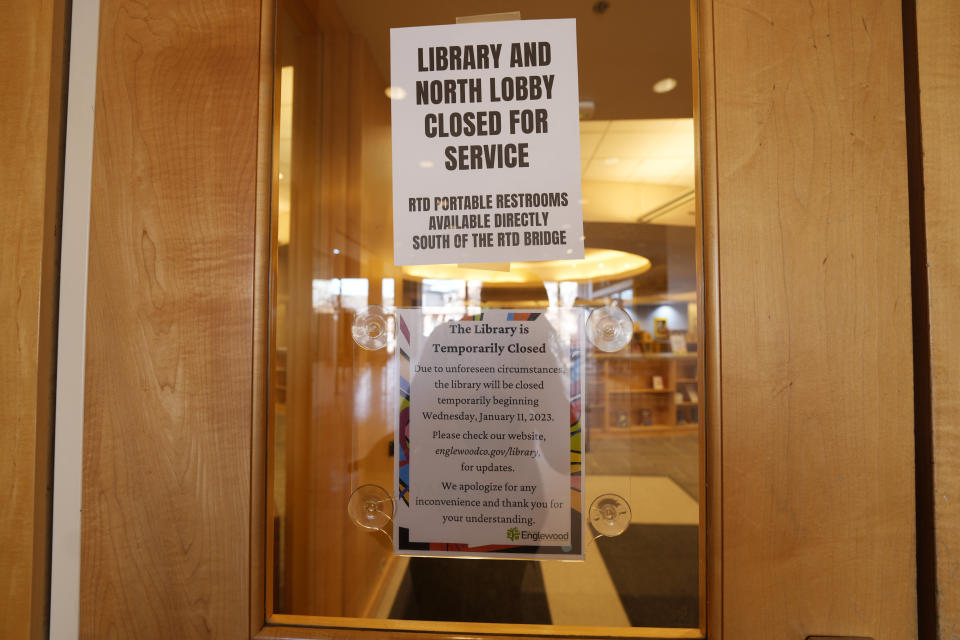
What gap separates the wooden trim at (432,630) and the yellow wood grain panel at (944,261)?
13.4 inches

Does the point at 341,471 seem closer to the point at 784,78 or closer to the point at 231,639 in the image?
the point at 231,639

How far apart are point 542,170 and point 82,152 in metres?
0.72

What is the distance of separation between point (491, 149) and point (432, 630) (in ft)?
2.36

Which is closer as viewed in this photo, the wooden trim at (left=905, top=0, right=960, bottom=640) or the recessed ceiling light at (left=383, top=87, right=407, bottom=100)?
the wooden trim at (left=905, top=0, right=960, bottom=640)

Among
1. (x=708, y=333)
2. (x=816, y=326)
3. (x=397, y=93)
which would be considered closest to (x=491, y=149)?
(x=397, y=93)

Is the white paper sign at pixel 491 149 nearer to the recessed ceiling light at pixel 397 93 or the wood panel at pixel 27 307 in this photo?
the recessed ceiling light at pixel 397 93

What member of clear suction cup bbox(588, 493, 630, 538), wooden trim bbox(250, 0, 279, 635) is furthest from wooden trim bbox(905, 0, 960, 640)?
wooden trim bbox(250, 0, 279, 635)

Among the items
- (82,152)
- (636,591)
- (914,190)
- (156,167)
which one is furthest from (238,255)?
(914,190)

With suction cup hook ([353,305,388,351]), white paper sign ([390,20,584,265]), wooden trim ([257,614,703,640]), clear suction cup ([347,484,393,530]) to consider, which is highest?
white paper sign ([390,20,584,265])

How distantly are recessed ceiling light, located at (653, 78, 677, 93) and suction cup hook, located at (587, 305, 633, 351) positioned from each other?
0.35 meters

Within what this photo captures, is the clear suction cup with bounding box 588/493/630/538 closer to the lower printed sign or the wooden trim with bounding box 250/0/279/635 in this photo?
the lower printed sign

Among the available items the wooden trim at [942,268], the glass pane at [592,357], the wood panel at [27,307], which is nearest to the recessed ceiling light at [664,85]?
the glass pane at [592,357]

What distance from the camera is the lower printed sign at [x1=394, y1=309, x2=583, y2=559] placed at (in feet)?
2.11

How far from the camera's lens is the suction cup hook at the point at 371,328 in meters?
0.68
